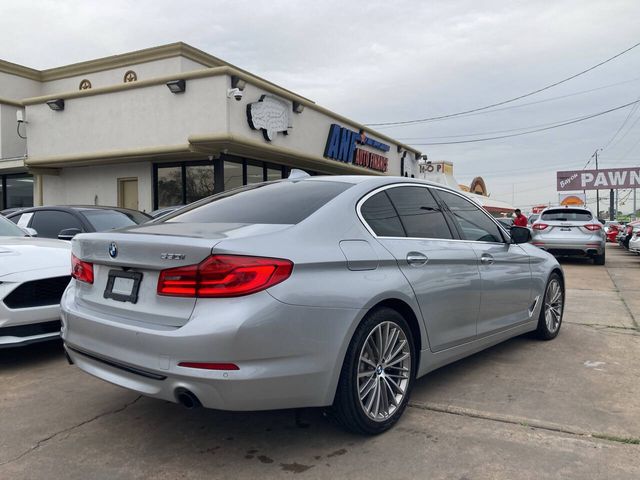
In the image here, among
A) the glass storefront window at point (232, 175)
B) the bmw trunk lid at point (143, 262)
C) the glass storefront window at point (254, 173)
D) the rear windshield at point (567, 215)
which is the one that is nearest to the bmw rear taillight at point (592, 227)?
the rear windshield at point (567, 215)

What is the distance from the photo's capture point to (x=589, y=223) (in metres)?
13.6

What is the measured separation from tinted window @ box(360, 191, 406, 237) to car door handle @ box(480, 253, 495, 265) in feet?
3.12

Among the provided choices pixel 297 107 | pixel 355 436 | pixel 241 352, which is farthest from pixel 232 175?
pixel 241 352

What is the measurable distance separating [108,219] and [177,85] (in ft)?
22.0

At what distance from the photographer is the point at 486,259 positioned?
13.8 feet

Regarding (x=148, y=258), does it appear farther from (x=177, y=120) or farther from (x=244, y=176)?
(x=244, y=176)

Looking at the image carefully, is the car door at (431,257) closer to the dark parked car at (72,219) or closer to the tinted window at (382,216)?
the tinted window at (382,216)

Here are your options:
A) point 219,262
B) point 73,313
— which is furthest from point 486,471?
point 73,313

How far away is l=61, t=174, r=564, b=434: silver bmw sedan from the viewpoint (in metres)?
2.59

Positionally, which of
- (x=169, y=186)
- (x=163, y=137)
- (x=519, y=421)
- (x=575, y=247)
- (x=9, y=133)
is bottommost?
(x=519, y=421)

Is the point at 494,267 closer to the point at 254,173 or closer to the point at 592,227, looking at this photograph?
the point at 592,227

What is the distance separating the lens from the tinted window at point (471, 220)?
4.23m

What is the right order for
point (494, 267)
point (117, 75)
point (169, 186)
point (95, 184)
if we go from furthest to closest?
point (117, 75) < point (95, 184) < point (169, 186) < point (494, 267)

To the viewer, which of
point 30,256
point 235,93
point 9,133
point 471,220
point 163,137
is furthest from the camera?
point 9,133
